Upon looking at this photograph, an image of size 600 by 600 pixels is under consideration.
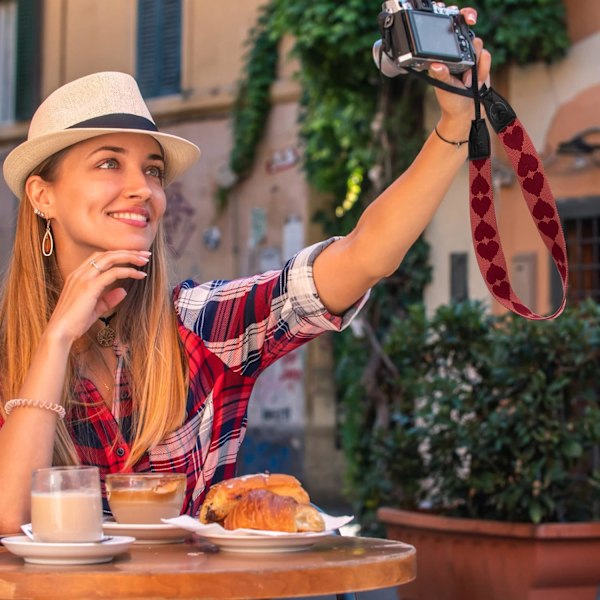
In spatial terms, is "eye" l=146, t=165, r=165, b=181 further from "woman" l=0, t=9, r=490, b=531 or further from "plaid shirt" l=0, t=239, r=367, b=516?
"plaid shirt" l=0, t=239, r=367, b=516

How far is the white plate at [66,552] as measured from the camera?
6.92ft

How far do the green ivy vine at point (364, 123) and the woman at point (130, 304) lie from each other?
13.3 feet

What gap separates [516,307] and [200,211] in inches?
435

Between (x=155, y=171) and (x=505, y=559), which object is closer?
(x=155, y=171)

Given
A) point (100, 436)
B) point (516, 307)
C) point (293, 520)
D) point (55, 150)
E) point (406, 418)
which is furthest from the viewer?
point (406, 418)

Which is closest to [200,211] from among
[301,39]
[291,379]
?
[291,379]

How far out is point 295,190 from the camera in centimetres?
A: 1257

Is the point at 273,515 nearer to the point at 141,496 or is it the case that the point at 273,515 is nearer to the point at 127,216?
the point at 141,496

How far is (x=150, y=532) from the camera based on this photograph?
7.99 feet

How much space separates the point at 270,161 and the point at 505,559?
8043 millimetres

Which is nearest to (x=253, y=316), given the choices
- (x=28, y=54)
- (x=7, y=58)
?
(x=28, y=54)

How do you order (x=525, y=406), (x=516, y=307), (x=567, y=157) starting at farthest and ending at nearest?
(x=567, y=157) → (x=525, y=406) → (x=516, y=307)

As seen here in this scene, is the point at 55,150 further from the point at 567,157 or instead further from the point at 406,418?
the point at 567,157

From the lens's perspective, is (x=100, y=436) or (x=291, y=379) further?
(x=291, y=379)
